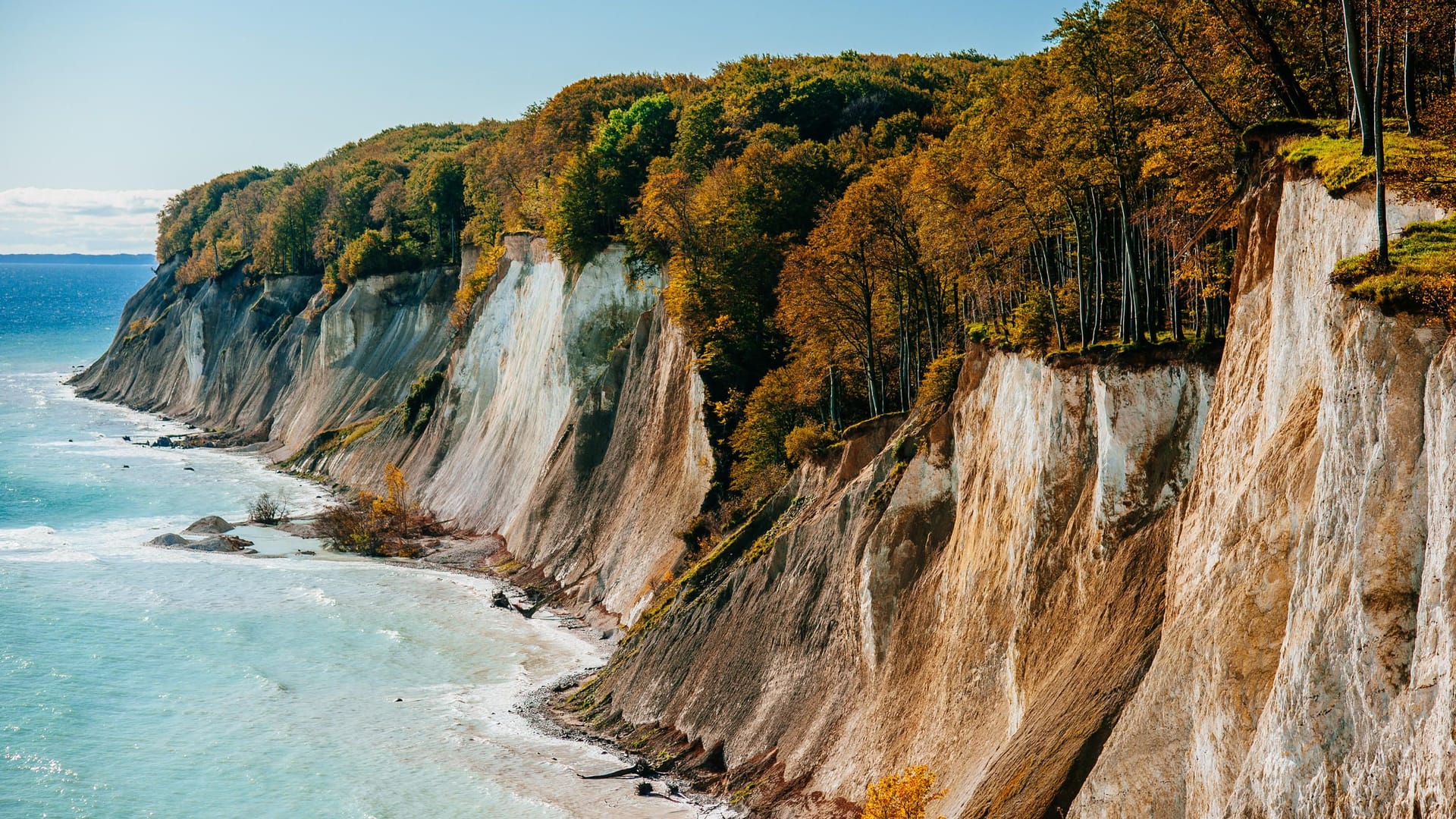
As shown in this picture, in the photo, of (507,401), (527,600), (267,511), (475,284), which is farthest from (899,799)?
(475,284)

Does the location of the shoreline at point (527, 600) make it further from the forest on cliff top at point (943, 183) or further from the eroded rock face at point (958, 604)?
the forest on cliff top at point (943, 183)

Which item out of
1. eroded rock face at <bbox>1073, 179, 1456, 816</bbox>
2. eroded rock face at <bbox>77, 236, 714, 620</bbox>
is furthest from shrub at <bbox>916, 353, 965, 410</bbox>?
eroded rock face at <bbox>77, 236, 714, 620</bbox>

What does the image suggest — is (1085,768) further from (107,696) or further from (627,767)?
(107,696)

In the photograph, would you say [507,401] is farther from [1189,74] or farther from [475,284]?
[1189,74]

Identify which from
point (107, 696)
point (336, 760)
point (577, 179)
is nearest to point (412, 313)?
point (577, 179)

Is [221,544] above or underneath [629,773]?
above
